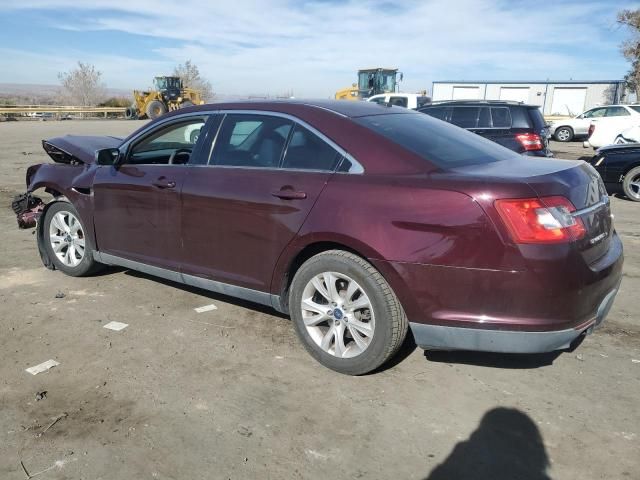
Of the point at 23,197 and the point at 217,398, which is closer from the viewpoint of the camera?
the point at 217,398

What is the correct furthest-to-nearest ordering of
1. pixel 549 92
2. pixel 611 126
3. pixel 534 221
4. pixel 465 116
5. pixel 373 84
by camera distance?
pixel 549 92 → pixel 373 84 → pixel 611 126 → pixel 465 116 → pixel 534 221

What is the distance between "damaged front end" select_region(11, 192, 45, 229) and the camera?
22.1 ft

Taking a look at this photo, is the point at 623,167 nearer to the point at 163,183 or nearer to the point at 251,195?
the point at 251,195

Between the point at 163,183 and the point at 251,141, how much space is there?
0.82 meters

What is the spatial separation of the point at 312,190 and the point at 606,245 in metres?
1.76

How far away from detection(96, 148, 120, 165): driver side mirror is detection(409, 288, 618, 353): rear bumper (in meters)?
2.93

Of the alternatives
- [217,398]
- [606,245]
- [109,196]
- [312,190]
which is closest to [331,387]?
[217,398]

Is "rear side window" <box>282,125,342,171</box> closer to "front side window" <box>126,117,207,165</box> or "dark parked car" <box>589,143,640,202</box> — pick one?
"front side window" <box>126,117,207,165</box>

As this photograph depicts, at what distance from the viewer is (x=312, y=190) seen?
3.34 metres

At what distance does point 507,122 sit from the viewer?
1048 centimetres

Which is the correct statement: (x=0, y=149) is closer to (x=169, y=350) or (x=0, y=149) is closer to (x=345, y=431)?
(x=169, y=350)

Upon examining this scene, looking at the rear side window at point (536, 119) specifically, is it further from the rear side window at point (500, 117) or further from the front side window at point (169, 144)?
the front side window at point (169, 144)

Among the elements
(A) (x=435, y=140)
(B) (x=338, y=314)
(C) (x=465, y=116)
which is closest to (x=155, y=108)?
(C) (x=465, y=116)

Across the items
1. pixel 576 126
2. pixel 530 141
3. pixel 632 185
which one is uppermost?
pixel 530 141
